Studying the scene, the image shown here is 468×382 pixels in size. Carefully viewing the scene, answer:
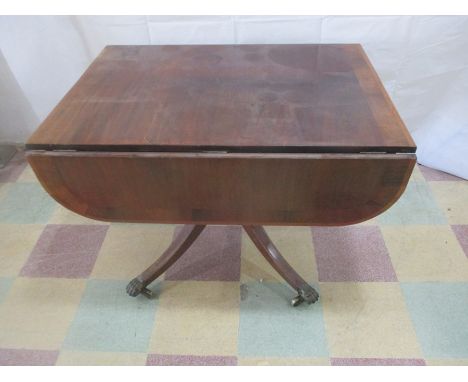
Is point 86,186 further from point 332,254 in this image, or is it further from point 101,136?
point 332,254

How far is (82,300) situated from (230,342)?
1.69 feet

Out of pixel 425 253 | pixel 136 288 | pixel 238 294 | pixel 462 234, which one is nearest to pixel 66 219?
pixel 136 288

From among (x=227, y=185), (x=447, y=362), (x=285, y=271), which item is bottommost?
(x=447, y=362)

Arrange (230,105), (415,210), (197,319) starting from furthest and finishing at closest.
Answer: (415,210) → (197,319) → (230,105)

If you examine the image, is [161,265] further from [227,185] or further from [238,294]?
[227,185]

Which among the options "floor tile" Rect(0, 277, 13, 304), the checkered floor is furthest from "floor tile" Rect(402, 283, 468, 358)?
"floor tile" Rect(0, 277, 13, 304)

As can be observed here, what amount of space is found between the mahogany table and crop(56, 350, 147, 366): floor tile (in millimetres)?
451

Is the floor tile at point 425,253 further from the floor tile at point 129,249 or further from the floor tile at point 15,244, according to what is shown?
the floor tile at point 15,244

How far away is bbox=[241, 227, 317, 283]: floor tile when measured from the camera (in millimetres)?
1227

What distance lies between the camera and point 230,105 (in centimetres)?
84

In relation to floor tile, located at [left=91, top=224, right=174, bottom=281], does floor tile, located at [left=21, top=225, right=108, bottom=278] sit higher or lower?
higher

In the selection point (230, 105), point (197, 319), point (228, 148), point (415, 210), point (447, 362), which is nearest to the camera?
point (228, 148)

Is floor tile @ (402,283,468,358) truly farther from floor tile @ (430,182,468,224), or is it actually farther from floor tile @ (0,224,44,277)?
floor tile @ (0,224,44,277)

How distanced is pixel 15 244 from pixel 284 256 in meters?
1.03
